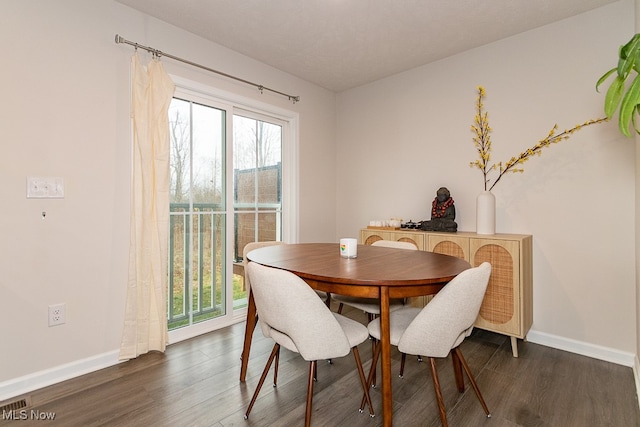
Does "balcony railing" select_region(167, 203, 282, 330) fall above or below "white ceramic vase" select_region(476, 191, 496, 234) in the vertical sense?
below

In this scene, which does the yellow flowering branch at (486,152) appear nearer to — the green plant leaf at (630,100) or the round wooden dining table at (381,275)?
the round wooden dining table at (381,275)

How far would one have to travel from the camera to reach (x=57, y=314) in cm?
201

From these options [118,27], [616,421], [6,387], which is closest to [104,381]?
[6,387]

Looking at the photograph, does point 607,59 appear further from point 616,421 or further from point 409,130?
point 616,421

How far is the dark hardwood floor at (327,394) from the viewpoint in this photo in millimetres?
1626

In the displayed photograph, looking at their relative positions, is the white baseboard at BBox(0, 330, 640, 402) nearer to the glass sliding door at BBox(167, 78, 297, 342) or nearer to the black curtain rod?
the glass sliding door at BBox(167, 78, 297, 342)

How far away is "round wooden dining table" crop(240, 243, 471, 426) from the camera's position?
4.52 ft

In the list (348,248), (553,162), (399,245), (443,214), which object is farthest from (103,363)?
(553,162)

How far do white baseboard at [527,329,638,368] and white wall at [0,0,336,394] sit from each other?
3181mm

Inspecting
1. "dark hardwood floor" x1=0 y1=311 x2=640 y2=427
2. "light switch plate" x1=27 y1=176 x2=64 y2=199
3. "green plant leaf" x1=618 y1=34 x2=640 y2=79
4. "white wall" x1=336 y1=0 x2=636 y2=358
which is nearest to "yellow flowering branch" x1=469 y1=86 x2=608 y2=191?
"white wall" x1=336 y1=0 x2=636 y2=358

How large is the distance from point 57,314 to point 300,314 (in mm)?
1699

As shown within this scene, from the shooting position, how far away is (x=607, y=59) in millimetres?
2283

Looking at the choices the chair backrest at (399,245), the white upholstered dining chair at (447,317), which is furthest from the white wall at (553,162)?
the white upholstered dining chair at (447,317)

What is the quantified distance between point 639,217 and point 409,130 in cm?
194
